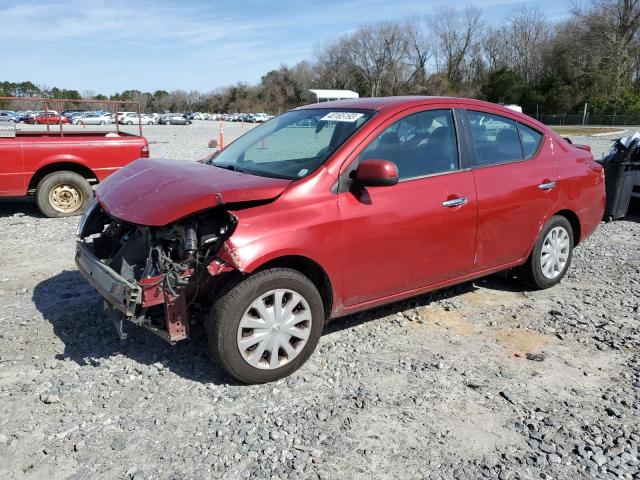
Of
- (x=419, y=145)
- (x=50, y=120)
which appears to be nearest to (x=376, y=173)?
(x=419, y=145)

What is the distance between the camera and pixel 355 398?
3.45 m

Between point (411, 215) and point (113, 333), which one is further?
point (113, 333)

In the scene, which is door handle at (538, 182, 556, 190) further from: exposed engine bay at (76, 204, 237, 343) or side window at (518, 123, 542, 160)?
exposed engine bay at (76, 204, 237, 343)

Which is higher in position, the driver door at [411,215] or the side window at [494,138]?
the side window at [494,138]

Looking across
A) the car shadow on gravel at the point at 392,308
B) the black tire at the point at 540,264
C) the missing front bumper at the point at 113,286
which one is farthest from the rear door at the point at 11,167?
the black tire at the point at 540,264

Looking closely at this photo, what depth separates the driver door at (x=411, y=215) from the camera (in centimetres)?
379

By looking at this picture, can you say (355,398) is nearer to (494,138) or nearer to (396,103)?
(396,103)

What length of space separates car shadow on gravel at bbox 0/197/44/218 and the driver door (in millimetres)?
6547

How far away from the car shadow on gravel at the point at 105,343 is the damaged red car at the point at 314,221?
255 millimetres

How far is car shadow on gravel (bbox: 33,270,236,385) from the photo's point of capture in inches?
150

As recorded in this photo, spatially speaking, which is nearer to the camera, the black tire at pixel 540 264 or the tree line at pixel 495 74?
the black tire at pixel 540 264

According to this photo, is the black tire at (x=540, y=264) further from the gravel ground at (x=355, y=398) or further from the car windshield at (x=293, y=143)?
the car windshield at (x=293, y=143)

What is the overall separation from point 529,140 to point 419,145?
4.60 ft

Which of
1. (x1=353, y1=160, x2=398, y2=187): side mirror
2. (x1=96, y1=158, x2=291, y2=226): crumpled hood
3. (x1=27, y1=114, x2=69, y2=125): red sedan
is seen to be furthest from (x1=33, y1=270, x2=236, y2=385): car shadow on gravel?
(x1=27, y1=114, x2=69, y2=125): red sedan
